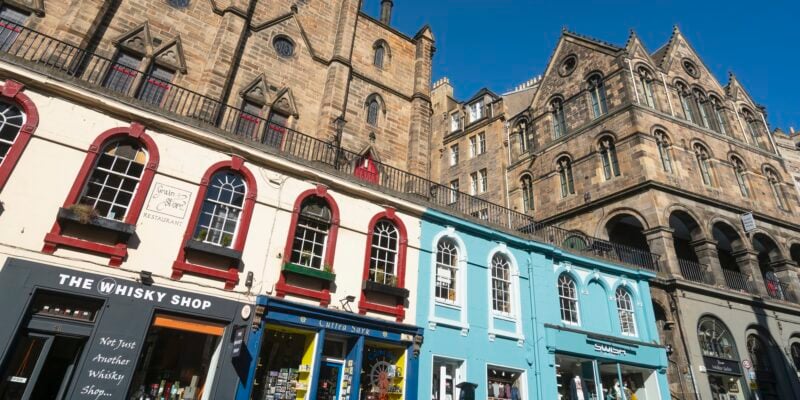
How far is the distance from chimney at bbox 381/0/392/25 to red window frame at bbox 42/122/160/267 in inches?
594

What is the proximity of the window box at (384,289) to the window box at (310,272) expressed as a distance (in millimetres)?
934

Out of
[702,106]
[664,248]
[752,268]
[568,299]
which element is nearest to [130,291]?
[568,299]

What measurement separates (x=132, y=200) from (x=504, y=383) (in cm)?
1119

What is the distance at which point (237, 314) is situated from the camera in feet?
30.7

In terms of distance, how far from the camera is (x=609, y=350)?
14344mm

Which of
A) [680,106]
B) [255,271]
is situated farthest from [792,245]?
[255,271]

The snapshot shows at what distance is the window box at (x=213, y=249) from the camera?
915cm

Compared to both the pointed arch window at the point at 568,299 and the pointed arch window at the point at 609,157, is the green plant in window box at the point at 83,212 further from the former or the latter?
the pointed arch window at the point at 609,157

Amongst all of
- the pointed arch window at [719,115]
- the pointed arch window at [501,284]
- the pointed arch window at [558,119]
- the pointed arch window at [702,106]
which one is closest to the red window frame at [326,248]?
the pointed arch window at [501,284]

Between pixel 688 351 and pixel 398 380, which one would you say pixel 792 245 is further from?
pixel 398 380

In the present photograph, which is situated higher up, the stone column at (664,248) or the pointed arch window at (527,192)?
the pointed arch window at (527,192)

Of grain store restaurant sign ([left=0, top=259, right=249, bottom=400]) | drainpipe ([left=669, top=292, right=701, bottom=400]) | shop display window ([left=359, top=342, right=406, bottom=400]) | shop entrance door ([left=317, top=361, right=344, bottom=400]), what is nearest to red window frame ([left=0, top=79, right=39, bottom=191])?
grain store restaurant sign ([left=0, top=259, right=249, bottom=400])

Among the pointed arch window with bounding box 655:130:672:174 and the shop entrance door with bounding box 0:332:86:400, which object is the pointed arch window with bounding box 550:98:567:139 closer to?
the pointed arch window with bounding box 655:130:672:174

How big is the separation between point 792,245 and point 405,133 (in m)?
22.6
